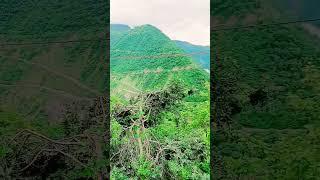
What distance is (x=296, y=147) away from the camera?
351 centimetres

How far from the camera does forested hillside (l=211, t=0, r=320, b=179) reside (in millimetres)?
3502

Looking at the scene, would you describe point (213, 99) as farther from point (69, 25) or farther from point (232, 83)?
point (69, 25)

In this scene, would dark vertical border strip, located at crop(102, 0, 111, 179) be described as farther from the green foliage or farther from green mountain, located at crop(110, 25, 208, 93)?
the green foliage

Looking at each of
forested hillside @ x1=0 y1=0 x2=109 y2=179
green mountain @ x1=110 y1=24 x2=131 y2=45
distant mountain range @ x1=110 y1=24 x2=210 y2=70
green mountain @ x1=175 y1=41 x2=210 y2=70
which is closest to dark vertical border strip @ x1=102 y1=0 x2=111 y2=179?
forested hillside @ x1=0 y1=0 x2=109 y2=179

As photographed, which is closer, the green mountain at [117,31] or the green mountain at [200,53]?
the green mountain at [200,53]

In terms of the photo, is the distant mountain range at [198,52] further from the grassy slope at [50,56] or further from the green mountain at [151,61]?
the grassy slope at [50,56]

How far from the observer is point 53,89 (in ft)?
15.2

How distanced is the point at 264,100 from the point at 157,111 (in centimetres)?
109

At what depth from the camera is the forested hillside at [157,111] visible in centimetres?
423

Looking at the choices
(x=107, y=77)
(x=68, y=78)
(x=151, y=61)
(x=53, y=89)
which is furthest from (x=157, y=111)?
(x=53, y=89)

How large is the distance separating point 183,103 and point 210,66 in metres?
0.51

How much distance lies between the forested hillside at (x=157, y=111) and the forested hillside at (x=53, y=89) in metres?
0.18

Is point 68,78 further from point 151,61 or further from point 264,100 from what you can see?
point 264,100

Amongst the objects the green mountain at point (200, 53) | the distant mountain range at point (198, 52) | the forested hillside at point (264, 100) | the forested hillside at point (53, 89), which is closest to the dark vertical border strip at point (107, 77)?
the forested hillside at point (53, 89)
